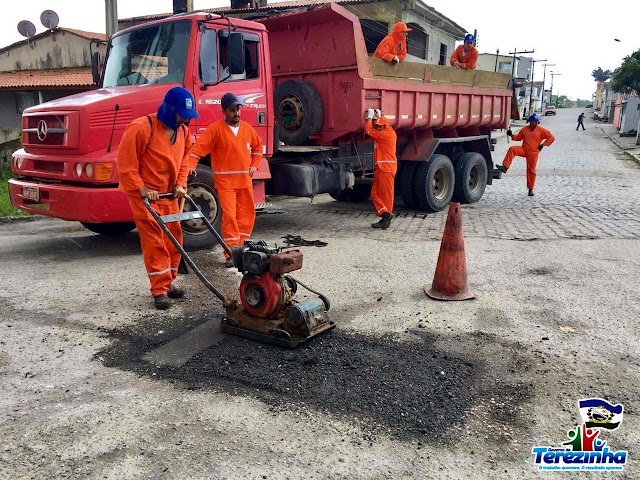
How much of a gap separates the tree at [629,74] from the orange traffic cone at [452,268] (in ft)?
99.6

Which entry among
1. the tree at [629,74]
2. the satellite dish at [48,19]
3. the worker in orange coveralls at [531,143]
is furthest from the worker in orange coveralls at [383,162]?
the tree at [629,74]

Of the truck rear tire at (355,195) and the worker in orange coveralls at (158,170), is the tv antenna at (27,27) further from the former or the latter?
the worker in orange coveralls at (158,170)

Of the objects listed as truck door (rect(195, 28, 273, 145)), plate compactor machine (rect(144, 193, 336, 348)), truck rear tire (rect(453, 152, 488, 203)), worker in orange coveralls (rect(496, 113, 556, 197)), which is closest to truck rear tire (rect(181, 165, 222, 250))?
truck door (rect(195, 28, 273, 145))

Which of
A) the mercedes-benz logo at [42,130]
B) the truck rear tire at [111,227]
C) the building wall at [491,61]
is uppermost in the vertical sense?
the building wall at [491,61]

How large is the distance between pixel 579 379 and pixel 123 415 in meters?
A: 2.65

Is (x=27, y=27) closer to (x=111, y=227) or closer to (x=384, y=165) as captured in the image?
(x=111, y=227)

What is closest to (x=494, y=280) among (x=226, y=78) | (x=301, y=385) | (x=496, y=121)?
(x=301, y=385)

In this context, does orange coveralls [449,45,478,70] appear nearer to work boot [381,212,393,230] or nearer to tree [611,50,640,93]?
work boot [381,212,393,230]

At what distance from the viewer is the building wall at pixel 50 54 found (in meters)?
27.6

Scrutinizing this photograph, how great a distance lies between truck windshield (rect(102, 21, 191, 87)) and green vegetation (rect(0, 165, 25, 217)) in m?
3.86

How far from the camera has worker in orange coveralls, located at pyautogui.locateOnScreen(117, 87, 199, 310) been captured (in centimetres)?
428

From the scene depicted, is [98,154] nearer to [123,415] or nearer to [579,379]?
[123,415]

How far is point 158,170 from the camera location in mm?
4516

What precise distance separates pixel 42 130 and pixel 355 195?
5.94m
